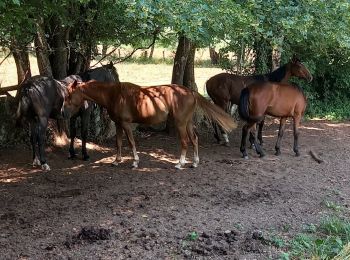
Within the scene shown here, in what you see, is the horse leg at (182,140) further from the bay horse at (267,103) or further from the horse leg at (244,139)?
the horse leg at (244,139)

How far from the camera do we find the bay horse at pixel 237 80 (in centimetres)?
950

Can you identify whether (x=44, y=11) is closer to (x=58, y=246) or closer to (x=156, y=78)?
(x=58, y=246)

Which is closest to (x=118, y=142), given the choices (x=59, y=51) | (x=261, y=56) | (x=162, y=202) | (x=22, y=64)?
(x=162, y=202)

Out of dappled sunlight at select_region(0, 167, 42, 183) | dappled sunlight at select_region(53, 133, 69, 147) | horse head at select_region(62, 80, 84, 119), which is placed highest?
horse head at select_region(62, 80, 84, 119)

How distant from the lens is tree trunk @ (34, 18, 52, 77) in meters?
8.38

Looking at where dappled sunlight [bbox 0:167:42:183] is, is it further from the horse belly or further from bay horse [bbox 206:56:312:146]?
bay horse [bbox 206:56:312:146]

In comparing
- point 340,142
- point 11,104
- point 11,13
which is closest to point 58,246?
point 11,13

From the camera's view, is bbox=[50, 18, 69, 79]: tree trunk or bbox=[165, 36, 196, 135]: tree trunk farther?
bbox=[165, 36, 196, 135]: tree trunk

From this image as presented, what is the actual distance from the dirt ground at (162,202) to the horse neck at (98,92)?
3.71ft

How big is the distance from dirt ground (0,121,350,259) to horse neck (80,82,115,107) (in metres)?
1.13

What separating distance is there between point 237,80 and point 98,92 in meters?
3.35

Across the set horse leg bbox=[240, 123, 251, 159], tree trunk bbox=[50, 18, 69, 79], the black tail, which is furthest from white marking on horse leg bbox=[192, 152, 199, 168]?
tree trunk bbox=[50, 18, 69, 79]

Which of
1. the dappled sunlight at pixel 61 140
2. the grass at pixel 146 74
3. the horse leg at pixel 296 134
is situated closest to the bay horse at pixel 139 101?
the dappled sunlight at pixel 61 140

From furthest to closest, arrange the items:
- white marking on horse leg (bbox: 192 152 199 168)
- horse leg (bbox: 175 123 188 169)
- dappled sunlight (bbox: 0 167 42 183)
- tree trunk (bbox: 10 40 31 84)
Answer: tree trunk (bbox: 10 40 31 84)
white marking on horse leg (bbox: 192 152 199 168)
horse leg (bbox: 175 123 188 169)
dappled sunlight (bbox: 0 167 42 183)
